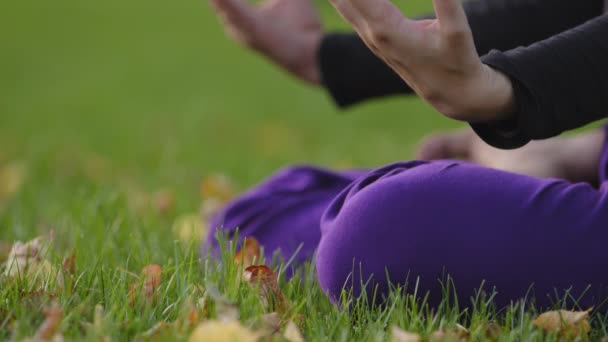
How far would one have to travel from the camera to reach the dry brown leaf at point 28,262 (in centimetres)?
132

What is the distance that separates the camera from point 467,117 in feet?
3.64

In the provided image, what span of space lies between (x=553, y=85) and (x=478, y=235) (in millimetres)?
252

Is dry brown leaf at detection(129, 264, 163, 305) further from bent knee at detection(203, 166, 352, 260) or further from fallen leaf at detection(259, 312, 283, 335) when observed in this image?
bent knee at detection(203, 166, 352, 260)

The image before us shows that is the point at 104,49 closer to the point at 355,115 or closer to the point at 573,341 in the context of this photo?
the point at 355,115

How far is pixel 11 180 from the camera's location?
2602 mm

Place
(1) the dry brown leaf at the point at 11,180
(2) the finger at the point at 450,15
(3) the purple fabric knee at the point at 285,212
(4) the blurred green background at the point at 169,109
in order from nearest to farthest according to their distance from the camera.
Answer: (2) the finger at the point at 450,15
(3) the purple fabric knee at the point at 285,212
(1) the dry brown leaf at the point at 11,180
(4) the blurred green background at the point at 169,109

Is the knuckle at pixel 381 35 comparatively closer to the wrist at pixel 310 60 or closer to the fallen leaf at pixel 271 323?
the fallen leaf at pixel 271 323

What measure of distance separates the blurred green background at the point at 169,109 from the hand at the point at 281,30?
450mm

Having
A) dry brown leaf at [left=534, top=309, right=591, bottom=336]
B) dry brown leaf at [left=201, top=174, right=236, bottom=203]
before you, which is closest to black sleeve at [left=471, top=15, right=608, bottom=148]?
dry brown leaf at [left=534, top=309, right=591, bottom=336]

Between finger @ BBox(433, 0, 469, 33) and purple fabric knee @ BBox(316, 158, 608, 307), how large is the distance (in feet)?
1.02

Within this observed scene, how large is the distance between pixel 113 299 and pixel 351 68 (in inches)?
36.0

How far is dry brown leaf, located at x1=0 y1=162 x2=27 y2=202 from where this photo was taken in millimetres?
2501

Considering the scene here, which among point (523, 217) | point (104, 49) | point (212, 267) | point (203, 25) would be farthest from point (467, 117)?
point (203, 25)

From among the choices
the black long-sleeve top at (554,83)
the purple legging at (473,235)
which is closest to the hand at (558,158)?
the purple legging at (473,235)
